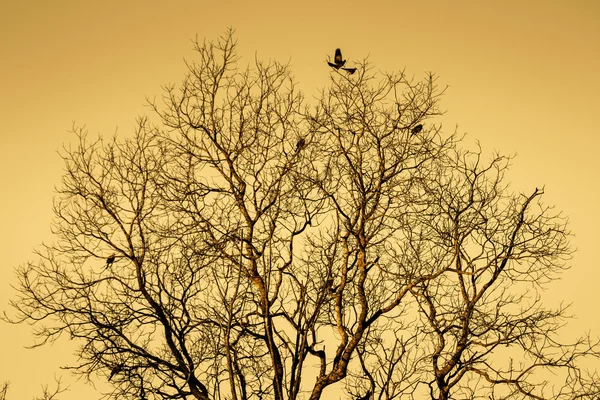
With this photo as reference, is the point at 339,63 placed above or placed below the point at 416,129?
above

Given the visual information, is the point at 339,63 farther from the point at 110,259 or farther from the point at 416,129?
the point at 110,259

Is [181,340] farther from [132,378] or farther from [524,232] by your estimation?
[524,232]

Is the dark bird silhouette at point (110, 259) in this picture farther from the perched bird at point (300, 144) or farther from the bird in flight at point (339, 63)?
the bird in flight at point (339, 63)

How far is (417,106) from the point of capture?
9195 millimetres

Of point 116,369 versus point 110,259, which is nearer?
point 116,369

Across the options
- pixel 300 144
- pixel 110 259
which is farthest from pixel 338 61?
pixel 110 259

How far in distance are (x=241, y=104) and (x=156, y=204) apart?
5.58 ft

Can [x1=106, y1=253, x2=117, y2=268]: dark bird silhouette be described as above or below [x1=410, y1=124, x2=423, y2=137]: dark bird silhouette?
below

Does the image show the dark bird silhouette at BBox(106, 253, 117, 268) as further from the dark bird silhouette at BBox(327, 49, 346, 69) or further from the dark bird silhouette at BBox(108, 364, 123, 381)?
the dark bird silhouette at BBox(327, 49, 346, 69)

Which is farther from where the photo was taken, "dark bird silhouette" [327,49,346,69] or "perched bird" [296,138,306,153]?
"perched bird" [296,138,306,153]

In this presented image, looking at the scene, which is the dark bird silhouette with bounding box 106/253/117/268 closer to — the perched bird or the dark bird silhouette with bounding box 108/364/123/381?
the dark bird silhouette with bounding box 108/364/123/381

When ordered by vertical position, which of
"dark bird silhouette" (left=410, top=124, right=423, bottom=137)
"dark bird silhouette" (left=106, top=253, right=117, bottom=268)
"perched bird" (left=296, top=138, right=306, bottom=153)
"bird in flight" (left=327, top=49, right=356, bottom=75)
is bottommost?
"dark bird silhouette" (left=106, top=253, right=117, bottom=268)

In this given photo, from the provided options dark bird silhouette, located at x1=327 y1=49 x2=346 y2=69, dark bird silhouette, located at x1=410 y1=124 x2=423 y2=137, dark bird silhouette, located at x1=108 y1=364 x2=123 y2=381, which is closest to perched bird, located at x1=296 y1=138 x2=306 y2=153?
dark bird silhouette, located at x1=327 y1=49 x2=346 y2=69

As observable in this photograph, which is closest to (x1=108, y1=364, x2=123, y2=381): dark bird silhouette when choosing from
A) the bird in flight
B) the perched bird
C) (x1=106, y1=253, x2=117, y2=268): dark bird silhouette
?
(x1=106, y1=253, x2=117, y2=268): dark bird silhouette
